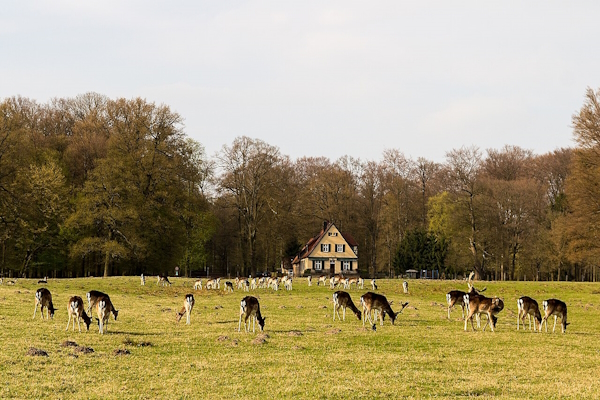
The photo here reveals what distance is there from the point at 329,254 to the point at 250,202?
1819 cm

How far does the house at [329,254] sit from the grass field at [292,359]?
194 feet

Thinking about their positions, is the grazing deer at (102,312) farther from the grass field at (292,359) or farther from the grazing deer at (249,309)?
the grazing deer at (249,309)

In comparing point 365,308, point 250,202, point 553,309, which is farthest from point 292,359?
point 250,202

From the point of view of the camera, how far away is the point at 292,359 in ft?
48.0

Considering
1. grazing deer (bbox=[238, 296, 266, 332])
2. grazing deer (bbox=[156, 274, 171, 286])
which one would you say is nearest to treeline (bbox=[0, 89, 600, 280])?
grazing deer (bbox=[156, 274, 171, 286])

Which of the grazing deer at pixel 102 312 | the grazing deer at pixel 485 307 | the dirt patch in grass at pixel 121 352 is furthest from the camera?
the grazing deer at pixel 485 307

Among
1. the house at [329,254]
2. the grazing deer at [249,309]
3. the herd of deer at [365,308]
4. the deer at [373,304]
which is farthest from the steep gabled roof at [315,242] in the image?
the grazing deer at [249,309]

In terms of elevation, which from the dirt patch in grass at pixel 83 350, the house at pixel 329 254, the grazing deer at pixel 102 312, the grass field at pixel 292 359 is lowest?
the grass field at pixel 292 359

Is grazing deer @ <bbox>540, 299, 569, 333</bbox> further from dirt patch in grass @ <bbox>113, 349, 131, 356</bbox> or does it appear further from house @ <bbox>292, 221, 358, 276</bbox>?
house @ <bbox>292, 221, 358, 276</bbox>

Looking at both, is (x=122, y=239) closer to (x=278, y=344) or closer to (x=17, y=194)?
(x=17, y=194)

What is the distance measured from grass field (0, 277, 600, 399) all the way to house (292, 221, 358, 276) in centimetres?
5921

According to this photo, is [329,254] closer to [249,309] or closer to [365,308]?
[365,308]

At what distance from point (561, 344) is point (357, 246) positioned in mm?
71372

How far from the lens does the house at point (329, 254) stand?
85812 mm
